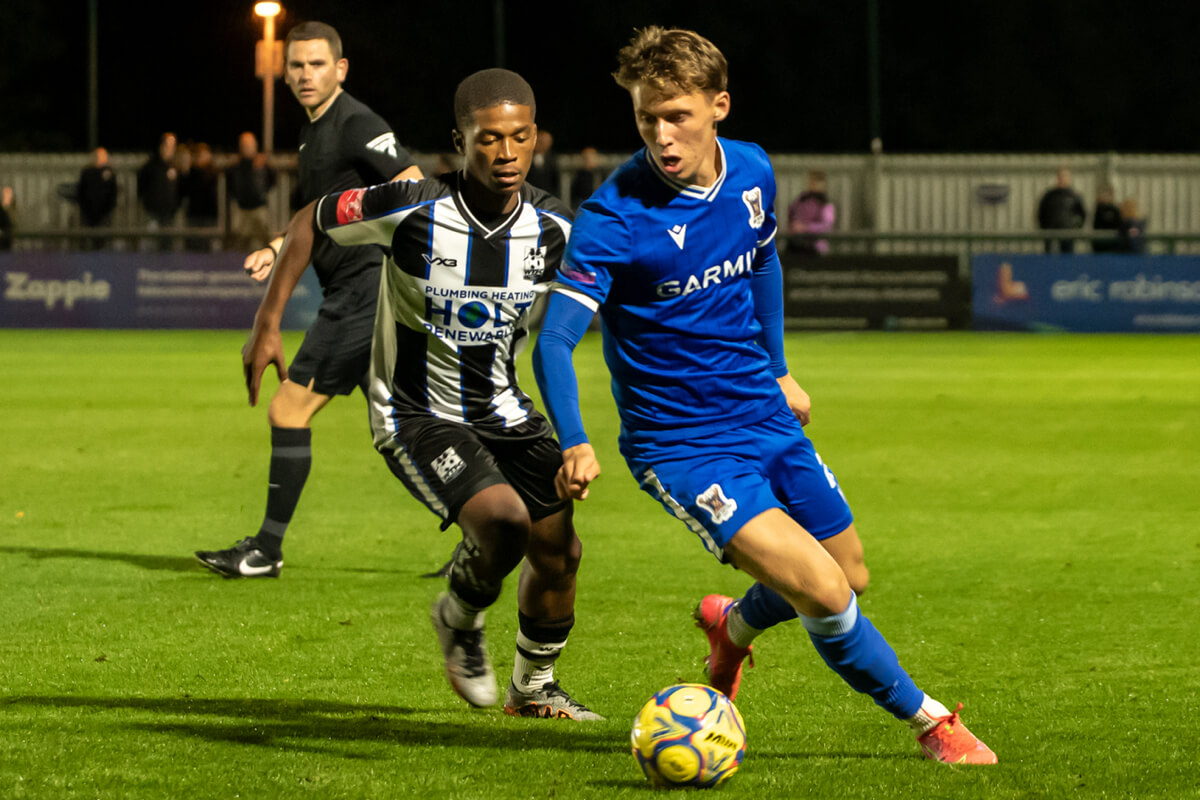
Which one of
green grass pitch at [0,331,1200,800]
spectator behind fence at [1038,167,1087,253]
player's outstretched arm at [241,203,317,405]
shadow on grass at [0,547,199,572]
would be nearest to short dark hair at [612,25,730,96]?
player's outstretched arm at [241,203,317,405]

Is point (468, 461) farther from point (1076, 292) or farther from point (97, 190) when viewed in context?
point (97, 190)

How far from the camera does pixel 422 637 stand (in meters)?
6.41

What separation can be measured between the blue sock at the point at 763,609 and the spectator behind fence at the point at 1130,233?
769 inches

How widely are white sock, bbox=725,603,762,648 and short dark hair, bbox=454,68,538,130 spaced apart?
1570 millimetres

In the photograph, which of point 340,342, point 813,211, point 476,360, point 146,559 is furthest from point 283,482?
point 813,211

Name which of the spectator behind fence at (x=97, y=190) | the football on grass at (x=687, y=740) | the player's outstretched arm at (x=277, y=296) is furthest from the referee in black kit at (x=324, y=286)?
the spectator behind fence at (x=97, y=190)

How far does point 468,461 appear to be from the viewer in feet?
16.9

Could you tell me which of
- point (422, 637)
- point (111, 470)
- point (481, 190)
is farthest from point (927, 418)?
point (481, 190)

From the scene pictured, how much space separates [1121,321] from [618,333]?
1991 cm

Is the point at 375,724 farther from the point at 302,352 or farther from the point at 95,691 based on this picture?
the point at 302,352

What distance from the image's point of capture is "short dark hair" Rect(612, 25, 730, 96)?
457cm

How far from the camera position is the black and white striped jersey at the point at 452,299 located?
17.5 ft

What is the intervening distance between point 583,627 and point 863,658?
85.8 inches

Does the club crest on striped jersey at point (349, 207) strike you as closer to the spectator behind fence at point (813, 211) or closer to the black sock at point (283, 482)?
the black sock at point (283, 482)
